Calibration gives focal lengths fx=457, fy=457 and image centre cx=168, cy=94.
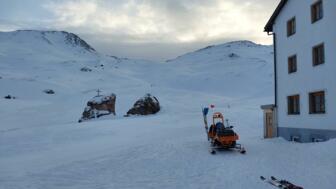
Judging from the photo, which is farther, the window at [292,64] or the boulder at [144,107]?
the boulder at [144,107]

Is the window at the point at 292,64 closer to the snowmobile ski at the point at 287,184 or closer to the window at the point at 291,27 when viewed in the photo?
the window at the point at 291,27

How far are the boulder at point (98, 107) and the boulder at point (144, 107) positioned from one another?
2.09m

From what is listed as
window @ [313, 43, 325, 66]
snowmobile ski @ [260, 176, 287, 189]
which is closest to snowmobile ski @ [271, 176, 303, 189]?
snowmobile ski @ [260, 176, 287, 189]

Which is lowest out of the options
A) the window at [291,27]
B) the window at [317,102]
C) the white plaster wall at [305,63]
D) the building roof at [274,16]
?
the window at [317,102]

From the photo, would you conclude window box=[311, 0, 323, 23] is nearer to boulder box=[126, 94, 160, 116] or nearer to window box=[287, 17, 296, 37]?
window box=[287, 17, 296, 37]

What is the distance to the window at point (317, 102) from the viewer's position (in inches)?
857

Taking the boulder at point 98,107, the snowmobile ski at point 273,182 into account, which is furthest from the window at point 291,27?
the boulder at point 98,107

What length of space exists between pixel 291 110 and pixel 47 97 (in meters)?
53.3

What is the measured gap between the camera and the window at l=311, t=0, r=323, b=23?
22.0 metres

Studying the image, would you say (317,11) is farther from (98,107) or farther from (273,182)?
(98,107)

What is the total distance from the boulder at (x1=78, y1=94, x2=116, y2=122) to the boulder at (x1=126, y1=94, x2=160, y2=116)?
6.84ft

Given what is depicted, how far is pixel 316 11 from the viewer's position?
74.1 feet

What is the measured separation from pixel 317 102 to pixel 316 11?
449 centimetres

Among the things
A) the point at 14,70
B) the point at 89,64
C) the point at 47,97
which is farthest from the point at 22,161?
the point at 89,64
